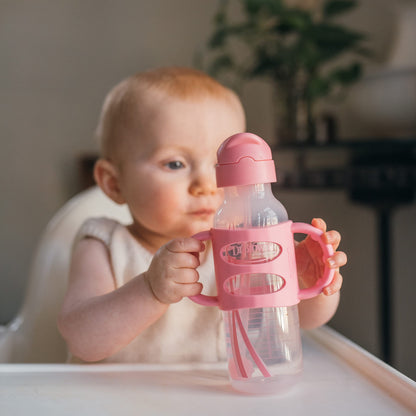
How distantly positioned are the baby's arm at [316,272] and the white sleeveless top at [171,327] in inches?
5.2

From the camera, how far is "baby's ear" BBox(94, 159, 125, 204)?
2.42ft

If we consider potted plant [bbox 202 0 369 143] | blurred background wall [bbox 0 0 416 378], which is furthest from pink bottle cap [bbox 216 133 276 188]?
blurred background wall [bbox 0 0 416 378]

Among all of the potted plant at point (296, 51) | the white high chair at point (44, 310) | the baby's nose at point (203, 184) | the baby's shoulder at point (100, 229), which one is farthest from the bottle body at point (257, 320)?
the potted plant at point (296, 51)

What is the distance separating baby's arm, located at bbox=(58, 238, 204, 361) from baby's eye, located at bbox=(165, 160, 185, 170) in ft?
0.55

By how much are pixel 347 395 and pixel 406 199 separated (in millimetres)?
1220

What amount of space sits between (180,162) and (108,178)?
14 centimetres

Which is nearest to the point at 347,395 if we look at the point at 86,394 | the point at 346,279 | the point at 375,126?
the point at 86,394

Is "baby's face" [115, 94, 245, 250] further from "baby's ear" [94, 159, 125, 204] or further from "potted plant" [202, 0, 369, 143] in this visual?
"potted plant" [202, 0, 369, 143]

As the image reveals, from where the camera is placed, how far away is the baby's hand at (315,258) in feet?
1.51

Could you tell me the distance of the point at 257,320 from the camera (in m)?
0.47

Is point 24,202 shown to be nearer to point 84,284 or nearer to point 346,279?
point 346,279

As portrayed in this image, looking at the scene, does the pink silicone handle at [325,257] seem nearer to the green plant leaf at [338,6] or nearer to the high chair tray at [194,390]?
the high chair tray at [194,390]

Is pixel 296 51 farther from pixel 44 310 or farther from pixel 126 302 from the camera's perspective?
pixel 126 302

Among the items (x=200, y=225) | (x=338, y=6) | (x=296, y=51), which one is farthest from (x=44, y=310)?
(x=338, y=6)
